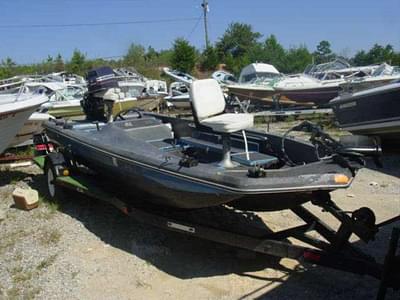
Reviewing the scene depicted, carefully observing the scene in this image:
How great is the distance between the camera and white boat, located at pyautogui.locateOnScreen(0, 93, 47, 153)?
21.0 feet

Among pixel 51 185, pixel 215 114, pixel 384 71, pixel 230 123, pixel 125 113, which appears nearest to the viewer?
pixel 230 123

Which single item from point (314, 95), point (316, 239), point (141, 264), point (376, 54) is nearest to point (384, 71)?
point (314, 95)

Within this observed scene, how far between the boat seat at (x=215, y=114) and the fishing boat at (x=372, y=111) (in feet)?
10.9

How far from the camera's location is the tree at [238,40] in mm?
45562

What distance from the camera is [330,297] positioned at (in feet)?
10.2

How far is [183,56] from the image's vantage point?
3231 centimetres

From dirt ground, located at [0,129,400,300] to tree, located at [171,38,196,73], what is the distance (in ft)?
91.5

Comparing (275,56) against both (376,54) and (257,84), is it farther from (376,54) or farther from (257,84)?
(257,84)

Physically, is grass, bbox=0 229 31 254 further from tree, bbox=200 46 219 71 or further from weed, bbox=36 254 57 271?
tree, bbox=200 46 219 71

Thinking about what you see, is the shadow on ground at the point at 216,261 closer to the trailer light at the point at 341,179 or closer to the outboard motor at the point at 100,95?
the trailer light at the point at 341,179

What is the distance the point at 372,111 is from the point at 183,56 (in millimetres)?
26685

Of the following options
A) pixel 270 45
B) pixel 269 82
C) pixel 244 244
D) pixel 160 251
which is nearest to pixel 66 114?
pixel 269 82

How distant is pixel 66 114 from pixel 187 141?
9665 millimetres

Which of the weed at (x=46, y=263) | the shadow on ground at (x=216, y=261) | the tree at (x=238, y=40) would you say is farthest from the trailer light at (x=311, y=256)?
the tree at (x=238, y=40)
